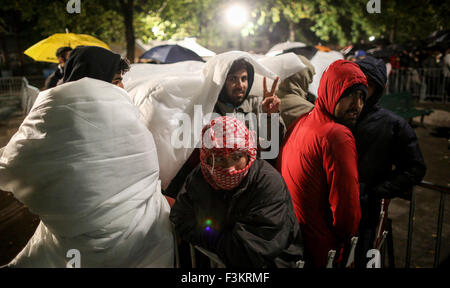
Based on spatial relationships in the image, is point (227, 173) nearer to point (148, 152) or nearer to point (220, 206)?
point (220, 206)

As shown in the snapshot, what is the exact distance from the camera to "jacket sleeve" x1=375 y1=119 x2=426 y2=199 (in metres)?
2.23

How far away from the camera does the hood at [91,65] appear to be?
7.29 feet

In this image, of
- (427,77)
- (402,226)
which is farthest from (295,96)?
(427,77)

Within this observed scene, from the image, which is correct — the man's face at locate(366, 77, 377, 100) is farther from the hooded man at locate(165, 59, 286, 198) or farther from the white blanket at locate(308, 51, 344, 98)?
the white blanket at locate(308, 51, 344, 98)

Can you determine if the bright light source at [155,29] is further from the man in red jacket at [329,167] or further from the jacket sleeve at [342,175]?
the jacket sleeve at [342,175]

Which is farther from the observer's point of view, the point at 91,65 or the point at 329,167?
the point at 91,65

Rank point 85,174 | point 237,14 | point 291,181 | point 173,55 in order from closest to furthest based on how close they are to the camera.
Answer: point 85,174 < point 291,181 < point 173,55 < point 237,14

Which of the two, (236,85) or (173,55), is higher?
(173,55)

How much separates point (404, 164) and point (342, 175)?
83 cm

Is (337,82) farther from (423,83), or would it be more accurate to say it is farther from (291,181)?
(423,83)

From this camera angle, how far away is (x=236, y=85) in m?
2.80

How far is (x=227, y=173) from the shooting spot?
5.56 ft

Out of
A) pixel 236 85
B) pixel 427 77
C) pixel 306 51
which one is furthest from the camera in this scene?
pixel 427 77
